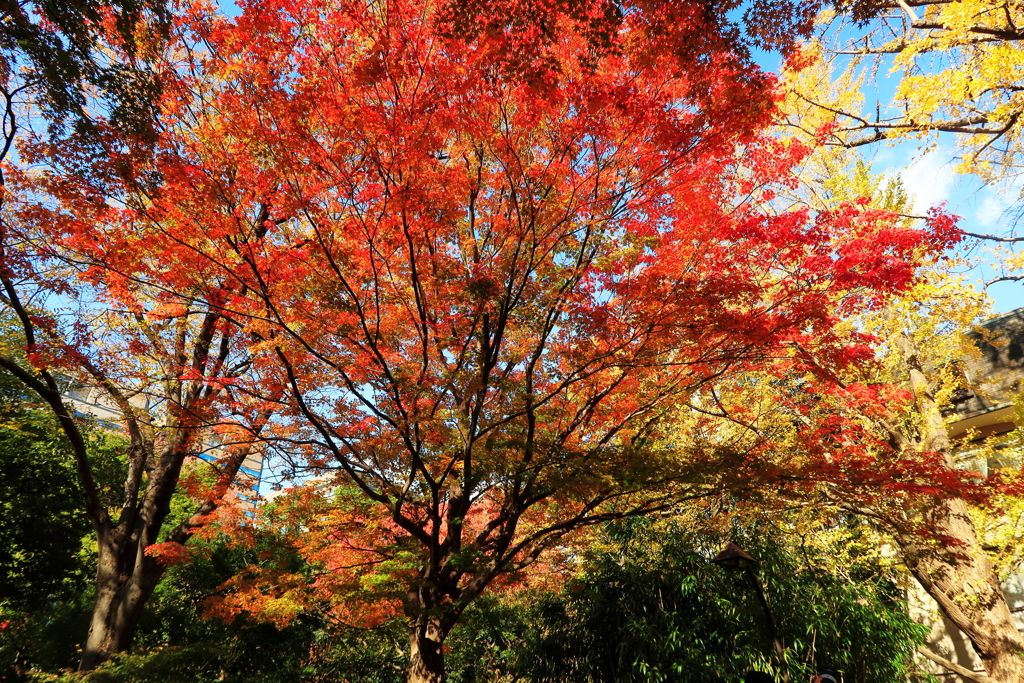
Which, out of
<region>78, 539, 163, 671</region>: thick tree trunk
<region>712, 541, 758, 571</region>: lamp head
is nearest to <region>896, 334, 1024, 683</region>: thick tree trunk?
<region>712, 541, 758, 571</region>: lamp head

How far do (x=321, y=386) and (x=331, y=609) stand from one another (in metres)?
9.50

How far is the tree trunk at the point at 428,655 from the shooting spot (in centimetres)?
732

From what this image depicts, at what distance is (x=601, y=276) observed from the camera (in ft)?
Answer: 26.1

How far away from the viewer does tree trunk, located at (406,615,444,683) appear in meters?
7.32

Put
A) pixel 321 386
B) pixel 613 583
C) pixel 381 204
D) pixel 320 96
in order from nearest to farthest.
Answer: pixel 320 96 → pixel 381 204 → pixel 321 386 → pixel 613 583

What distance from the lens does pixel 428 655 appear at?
24.2 ft

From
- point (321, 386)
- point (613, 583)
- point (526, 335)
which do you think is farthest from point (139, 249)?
point (613, 583)

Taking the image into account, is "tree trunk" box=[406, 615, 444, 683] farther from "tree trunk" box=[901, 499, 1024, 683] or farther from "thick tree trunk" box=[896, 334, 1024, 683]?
"tree trunk" box=[901, 499, 1024, 683]

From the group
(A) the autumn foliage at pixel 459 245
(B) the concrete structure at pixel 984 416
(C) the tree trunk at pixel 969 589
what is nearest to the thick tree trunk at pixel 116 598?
(A) the autumn foliage at pixel 459 245

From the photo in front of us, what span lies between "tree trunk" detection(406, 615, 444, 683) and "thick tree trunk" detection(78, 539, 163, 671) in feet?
14.5

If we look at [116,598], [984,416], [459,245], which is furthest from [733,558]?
[984,416]

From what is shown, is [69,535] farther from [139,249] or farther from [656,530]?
[656,530]

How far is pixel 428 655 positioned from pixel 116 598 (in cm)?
501

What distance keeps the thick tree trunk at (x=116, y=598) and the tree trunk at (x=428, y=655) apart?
441 centimetres
